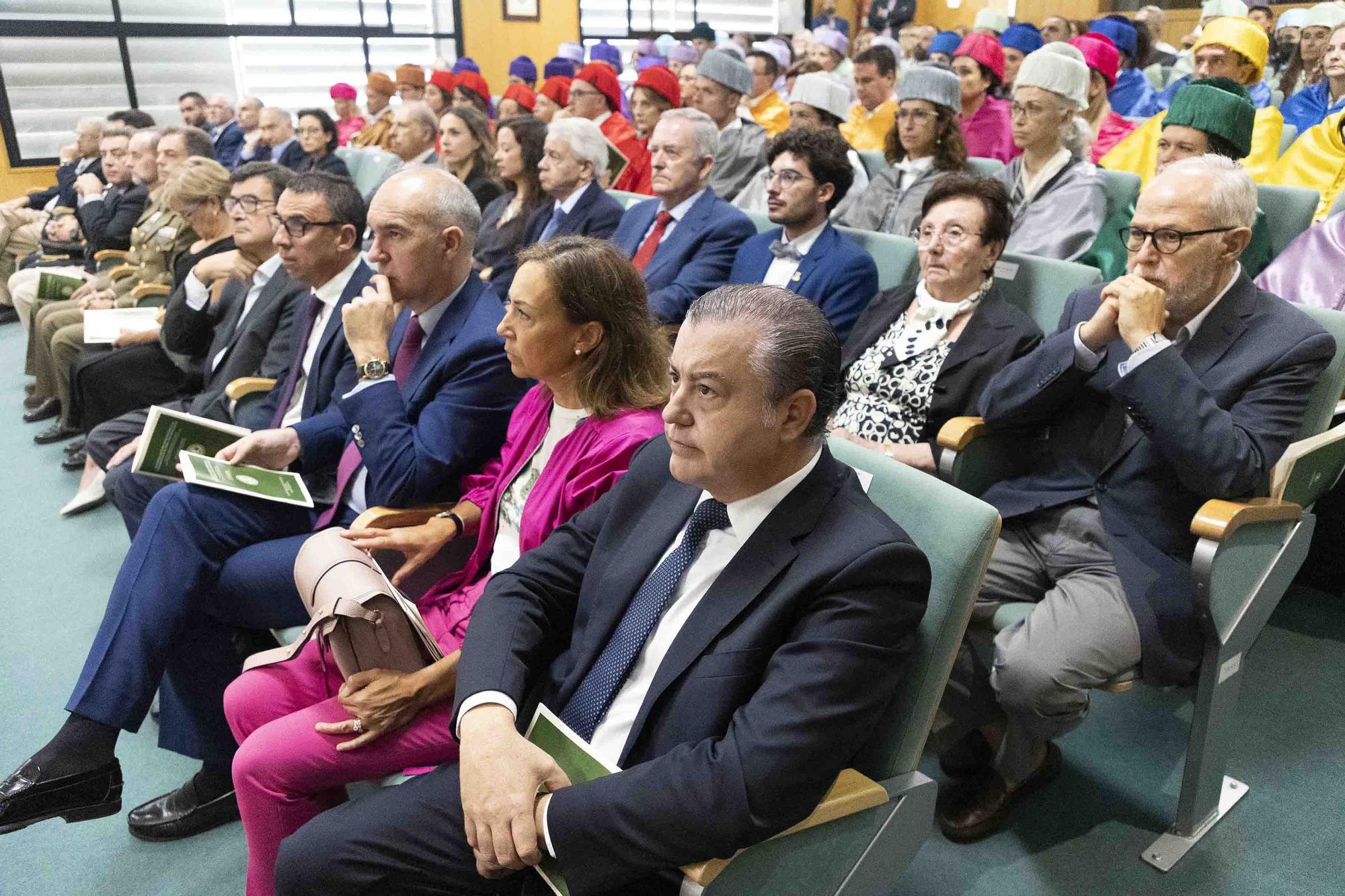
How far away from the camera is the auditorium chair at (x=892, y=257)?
106 inches

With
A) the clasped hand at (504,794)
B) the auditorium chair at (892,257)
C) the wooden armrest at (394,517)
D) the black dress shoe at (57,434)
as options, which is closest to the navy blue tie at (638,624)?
the clasped hand at (504,794)

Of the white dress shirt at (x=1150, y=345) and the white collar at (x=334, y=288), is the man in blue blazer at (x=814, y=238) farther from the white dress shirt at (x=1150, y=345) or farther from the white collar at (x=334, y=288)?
the white collar at (x=334, y=288)

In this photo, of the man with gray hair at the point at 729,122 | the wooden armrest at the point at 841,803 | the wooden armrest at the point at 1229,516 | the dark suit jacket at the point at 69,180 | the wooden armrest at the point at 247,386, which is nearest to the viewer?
the wooden armrest at the point at 841,803

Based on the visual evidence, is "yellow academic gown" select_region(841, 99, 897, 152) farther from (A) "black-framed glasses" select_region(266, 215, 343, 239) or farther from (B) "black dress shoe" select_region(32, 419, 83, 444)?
(B) "black dress shoe" select_region(32, 419, 83, 444)

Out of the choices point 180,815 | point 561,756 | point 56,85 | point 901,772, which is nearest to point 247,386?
point 180,815

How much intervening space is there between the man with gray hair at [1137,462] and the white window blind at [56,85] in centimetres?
954

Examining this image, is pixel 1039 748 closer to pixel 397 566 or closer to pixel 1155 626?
pixel 1155 626

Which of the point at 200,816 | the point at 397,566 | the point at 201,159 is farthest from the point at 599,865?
the point at 201,159

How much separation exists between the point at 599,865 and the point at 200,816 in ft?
4.10

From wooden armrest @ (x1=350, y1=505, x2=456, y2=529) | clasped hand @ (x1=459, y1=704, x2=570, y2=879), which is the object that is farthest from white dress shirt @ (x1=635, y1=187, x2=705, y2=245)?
clasped hand @ (x1=459, y1=704, x2=570, y2=879)

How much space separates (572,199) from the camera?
3.91 metres

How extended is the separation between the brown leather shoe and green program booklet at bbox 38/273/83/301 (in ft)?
13.9

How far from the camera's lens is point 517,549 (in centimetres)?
174

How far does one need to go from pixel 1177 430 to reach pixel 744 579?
0.90 meters
